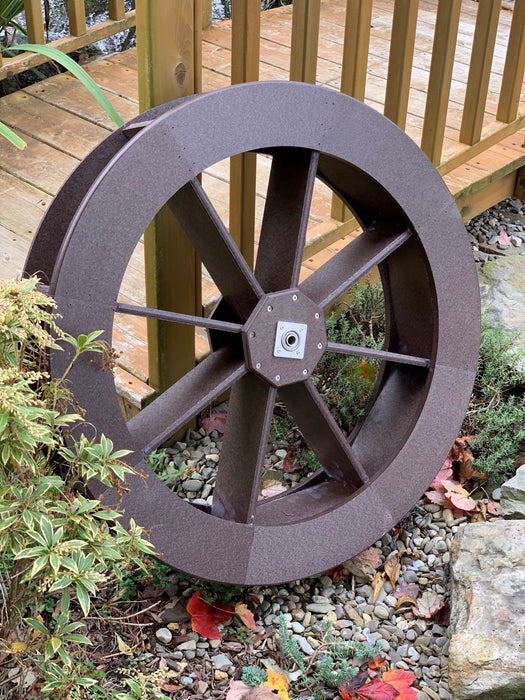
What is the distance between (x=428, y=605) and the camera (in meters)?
2.38

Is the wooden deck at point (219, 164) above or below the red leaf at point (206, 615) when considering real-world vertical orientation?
above

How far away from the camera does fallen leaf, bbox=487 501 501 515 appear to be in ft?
8.73

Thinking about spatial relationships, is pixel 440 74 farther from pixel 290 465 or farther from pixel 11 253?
pixel 11 253

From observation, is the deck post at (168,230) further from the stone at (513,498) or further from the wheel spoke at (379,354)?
the stone at (513,498)

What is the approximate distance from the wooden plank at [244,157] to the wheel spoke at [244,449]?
1.86ft

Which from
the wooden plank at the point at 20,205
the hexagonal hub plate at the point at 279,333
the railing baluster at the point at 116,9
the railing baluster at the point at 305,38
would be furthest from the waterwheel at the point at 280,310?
the railing baluster at the point at 116,9

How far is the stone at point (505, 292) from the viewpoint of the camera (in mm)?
3219

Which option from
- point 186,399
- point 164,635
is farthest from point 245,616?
point 186,399

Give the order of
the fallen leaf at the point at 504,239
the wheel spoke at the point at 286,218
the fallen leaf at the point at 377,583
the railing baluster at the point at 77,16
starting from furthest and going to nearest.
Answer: the fallen leaf at the point at 504,239 → the railing baluster at the point at 77,16 → the fallen leaf at the point at 377,583 → the wheel spoke at the point at 286,218

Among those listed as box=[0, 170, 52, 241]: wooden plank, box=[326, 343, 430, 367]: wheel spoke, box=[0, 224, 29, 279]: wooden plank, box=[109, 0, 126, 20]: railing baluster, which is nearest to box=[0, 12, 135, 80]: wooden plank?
box=[109, 0, 126, 20]: railing baluster

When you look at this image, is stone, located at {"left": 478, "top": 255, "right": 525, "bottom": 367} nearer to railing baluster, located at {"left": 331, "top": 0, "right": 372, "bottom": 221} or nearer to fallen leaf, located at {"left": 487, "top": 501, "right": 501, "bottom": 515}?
fallen leaf, located at {"left": 487, "top": 501, "right": 501, "bottom": 515}

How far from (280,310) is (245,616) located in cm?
77

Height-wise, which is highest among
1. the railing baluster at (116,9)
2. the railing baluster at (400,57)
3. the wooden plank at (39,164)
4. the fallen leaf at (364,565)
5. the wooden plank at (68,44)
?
the railing baluster at (400,57)

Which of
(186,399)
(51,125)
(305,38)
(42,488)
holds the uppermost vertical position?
→ (305,38)
